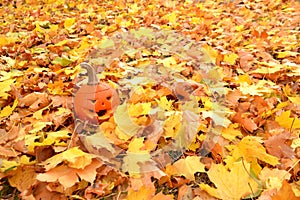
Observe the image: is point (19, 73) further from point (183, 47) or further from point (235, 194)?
point (235, 194)

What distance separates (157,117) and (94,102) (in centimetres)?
32

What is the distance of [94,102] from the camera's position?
151 cm

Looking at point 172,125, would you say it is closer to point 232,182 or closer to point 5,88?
point 232,182

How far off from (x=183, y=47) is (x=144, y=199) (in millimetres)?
1655

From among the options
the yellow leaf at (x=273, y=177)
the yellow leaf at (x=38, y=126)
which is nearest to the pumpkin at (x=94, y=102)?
the yellow leaf at (x=38, y=126)

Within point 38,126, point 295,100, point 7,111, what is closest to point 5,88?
point 7,111

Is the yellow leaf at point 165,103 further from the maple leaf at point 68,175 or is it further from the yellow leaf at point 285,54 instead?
the yellow leaf at point 285,54

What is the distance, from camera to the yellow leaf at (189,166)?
4.05 feet

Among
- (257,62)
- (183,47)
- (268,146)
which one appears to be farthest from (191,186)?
(183,47)

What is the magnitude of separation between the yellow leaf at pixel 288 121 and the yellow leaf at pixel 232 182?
1.32 feet

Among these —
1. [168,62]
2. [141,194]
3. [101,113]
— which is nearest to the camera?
[141,194]

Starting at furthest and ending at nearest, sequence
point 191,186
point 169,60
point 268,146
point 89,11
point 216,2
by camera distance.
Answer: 1. point 216,2
2. point 89,11
3. point 169,60
4. point 268,146
5. point 191,186

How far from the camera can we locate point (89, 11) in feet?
12.9

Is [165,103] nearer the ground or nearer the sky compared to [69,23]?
nearer the sky
